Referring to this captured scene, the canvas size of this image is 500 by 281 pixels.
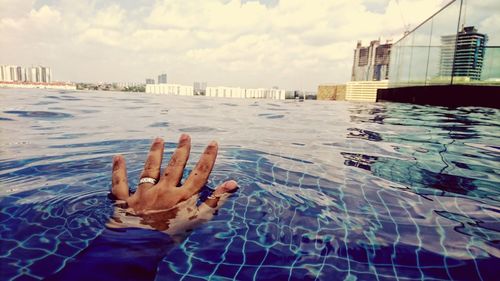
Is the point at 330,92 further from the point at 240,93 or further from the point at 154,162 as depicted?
the point at 154,162

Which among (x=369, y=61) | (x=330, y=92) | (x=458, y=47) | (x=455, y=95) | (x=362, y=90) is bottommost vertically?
(x=455, y=95)

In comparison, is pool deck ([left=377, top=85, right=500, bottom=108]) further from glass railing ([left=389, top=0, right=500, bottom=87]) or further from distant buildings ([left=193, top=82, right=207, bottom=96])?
distant buildings ([left=193, top=82, right=207, bottom=96])

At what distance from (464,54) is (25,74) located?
113 metres

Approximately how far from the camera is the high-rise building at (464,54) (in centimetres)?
833

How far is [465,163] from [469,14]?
721cm

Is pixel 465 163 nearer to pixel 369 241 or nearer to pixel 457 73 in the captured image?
pixel 369 241

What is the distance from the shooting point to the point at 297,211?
7.43 feet

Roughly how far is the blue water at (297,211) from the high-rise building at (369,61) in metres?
117

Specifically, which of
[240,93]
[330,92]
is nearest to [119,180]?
[330,92]

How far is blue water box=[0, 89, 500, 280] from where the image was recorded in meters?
1.62

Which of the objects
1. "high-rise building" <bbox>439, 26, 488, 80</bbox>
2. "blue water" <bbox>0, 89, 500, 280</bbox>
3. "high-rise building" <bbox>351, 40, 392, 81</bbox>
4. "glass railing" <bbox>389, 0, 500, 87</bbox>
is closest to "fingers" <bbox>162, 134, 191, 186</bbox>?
"blue water" <bbox>0, 89, 500, 280</bbox>

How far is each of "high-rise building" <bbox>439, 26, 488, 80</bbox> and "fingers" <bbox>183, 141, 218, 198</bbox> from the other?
9.42 metres

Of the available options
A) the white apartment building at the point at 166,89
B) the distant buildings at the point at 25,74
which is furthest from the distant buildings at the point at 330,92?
the distant buildings at the point at 25,74

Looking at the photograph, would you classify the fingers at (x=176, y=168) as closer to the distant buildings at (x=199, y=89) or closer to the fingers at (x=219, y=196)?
the fingers at (x=219, y=196)
